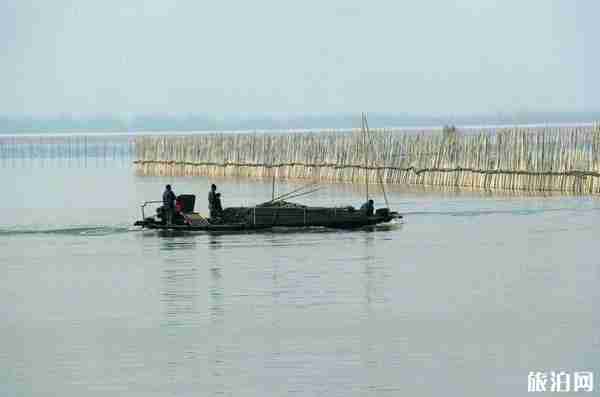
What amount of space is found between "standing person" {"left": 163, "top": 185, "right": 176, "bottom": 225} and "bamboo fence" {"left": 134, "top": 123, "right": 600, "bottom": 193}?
28.6ft

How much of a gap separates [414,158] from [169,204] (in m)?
21.2

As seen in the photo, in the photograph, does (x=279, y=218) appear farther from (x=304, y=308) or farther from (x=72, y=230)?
(x=304, y=308)

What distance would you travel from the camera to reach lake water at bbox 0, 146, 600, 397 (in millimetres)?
16844

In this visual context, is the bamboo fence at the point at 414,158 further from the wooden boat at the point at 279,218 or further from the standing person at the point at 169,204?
the standing person at the point at 169,204

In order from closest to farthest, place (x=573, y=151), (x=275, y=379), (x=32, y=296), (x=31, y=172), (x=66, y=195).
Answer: (x=275, y=379)
(x=32, y=296)
(x=573, y=151)
(x=66, y=195)
(x=31, y=172)

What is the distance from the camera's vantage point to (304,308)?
21.5 m

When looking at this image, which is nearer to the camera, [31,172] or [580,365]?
[580,365]

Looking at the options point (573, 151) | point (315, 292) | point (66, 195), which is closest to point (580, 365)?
point (315, 292)

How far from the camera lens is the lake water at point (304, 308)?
55.3 ft

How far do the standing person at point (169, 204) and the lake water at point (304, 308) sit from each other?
547mm

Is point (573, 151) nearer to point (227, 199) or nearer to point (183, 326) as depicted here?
point (227, 199)

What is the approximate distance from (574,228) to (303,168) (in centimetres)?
2699

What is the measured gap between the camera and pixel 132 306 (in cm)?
2233

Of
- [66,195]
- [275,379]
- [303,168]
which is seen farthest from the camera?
[303,168]
